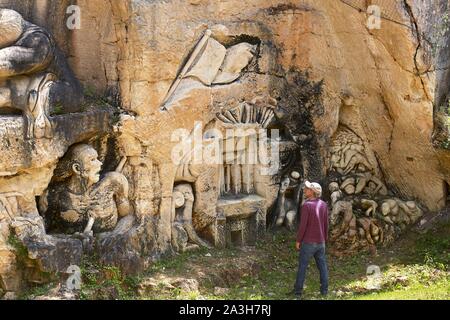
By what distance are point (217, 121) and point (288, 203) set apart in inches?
71.1

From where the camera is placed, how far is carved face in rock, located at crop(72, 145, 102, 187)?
991 centimetres

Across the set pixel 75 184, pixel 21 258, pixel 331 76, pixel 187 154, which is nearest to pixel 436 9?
pixel 331 76

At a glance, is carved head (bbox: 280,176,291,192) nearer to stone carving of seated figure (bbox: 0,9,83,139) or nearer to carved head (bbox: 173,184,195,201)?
carved head (bbox: 173,184,195,201)

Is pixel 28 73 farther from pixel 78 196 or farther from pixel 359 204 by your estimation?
pixel 359 204

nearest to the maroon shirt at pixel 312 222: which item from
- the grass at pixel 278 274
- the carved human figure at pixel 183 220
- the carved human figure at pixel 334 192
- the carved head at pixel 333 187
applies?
the grass at pixel 278 274

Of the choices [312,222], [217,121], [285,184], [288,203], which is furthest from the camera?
[288,203]

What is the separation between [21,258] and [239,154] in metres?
3.50

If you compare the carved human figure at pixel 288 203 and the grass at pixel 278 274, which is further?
the carved human figure at pixel 288 203

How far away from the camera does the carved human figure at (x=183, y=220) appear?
10.8 metres

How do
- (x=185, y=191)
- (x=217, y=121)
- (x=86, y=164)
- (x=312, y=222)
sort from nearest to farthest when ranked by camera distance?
(x=312, y=222)
(x=86, y=164)
(x=185, y=191)
(x=217, y=121)

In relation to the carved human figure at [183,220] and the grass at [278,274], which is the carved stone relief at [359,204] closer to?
the grass at [278,274]

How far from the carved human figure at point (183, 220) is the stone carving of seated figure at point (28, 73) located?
2.08m

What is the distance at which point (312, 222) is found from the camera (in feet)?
30.5

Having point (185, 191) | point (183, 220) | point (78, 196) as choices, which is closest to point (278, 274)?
point (183, 220)
